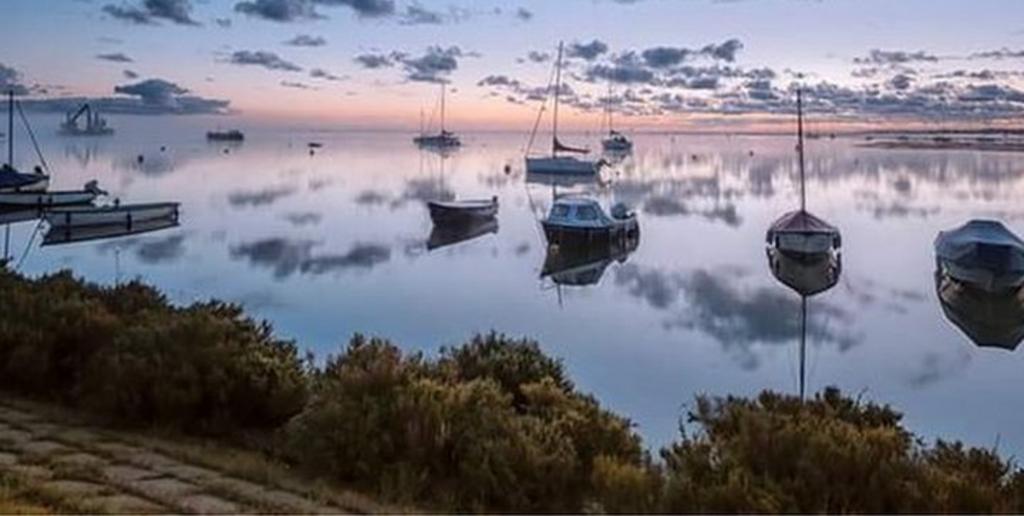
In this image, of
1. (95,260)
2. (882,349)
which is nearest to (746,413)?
(882,349)

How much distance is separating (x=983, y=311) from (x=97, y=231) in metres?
32.3

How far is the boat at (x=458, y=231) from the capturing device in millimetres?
38334

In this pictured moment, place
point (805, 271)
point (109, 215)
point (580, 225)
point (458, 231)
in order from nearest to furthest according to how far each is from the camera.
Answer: point (805, 271)
point (580, 225)
point (109, 215)
point (458, 231)

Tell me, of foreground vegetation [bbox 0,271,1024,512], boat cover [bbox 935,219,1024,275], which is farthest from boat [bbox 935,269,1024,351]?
foreground vegetation [bbox 0,271,1024,512]

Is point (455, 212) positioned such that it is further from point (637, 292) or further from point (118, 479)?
point (118, 479)

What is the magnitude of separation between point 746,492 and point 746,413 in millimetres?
1360

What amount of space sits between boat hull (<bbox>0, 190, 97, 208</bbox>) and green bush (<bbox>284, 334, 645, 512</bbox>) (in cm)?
4284

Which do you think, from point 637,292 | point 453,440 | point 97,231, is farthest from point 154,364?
point 97,231

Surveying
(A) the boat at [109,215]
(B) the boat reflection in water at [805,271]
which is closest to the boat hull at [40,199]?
(A) the boat at [109,215]

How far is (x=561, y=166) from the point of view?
82.8m

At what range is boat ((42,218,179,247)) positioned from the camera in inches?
1481

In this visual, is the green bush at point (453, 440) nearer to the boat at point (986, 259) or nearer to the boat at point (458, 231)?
the boat at point (986, 259)

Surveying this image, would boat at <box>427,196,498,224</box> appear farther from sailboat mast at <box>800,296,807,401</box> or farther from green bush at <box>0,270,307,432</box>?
green bush at <box>0,270,307,432</box>

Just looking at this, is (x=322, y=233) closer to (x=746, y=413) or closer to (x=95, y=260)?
(x=95, y=260)
